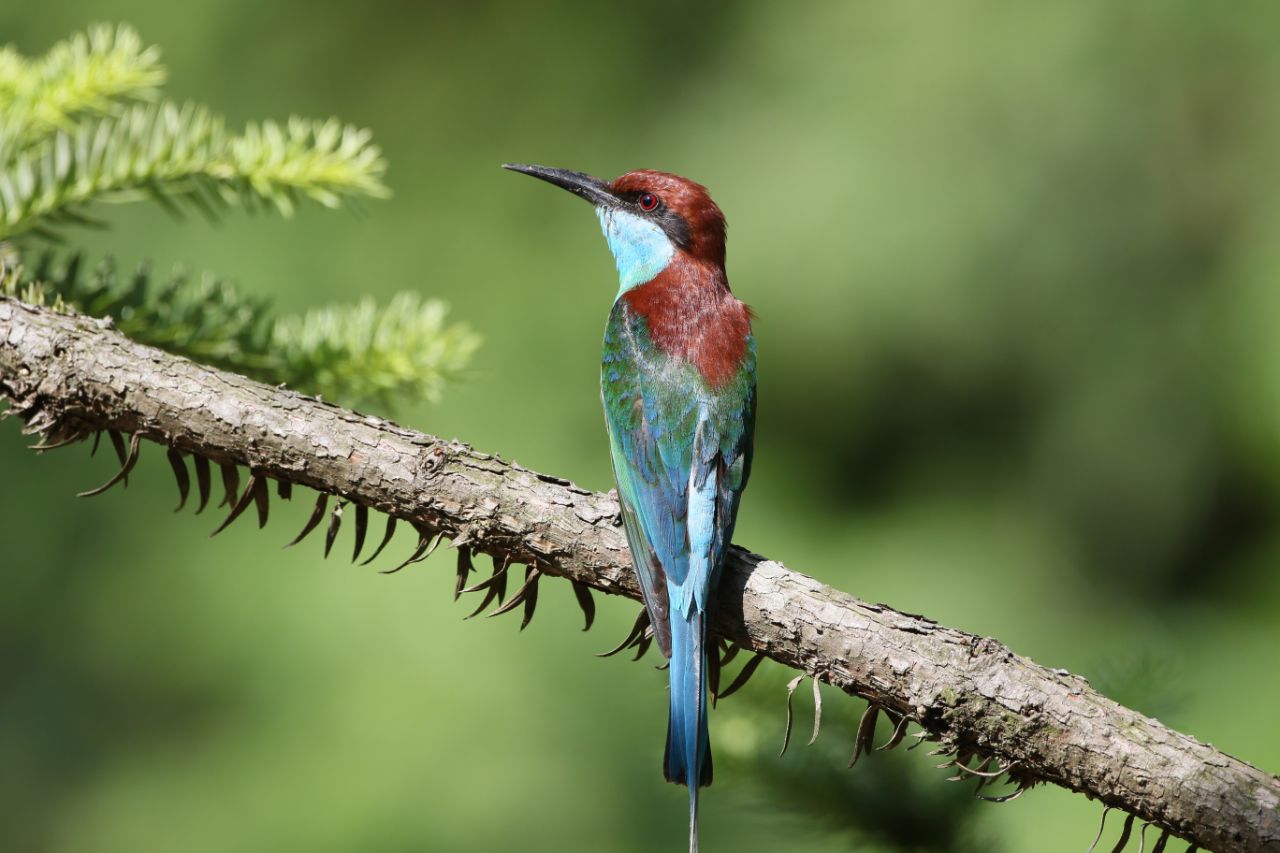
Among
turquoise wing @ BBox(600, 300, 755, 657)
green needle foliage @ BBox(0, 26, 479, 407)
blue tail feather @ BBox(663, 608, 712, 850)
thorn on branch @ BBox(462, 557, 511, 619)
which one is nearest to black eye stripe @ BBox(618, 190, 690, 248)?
turquoise wing @ BBox(600, 300, 755, 657)

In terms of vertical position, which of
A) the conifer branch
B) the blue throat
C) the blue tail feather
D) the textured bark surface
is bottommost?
the blue tail feather

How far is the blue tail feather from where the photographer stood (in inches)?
74.4

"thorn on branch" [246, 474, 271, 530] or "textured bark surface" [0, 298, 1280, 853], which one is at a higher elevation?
"textured bark surface" [0, 298, 1280, 853]

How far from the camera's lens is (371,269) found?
13.1ft

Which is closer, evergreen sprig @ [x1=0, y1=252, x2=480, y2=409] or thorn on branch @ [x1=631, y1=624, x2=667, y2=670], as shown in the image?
thorn on branch @ [x1=631, y1=624, x2=667, y2=670]

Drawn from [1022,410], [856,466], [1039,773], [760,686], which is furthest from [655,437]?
[1022,410]

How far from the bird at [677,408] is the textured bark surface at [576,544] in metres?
0.11

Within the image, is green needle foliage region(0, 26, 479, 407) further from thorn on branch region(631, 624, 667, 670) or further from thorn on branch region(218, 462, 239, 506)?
thorn on branch region(631, 624, 667, 670)

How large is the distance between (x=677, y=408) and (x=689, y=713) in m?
0.73

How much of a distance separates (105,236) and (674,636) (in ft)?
9.20

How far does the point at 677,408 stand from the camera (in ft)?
8.10

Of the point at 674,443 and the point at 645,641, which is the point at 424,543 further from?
the point at 674,443

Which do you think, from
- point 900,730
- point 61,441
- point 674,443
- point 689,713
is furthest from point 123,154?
point 900,730

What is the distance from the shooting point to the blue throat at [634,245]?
304 cm
